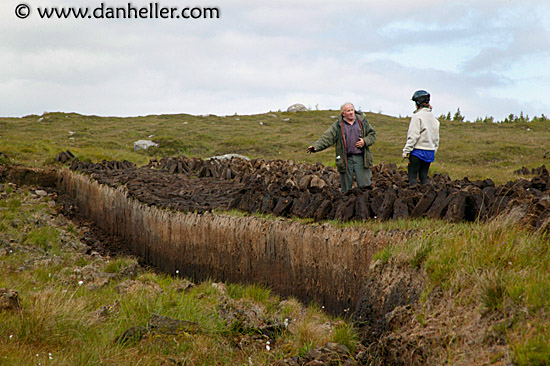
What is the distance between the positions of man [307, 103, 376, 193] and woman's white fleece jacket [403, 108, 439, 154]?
693 millimetres

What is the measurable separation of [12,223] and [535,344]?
1055 centimetres

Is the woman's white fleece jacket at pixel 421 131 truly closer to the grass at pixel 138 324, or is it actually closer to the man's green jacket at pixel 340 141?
the man's green jacket at pixel 340 141

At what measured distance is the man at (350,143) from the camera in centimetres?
871

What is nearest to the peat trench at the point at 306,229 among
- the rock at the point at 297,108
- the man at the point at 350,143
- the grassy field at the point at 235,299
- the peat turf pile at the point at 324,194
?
the peat turf pile at the point at 324,194

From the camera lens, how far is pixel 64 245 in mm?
10078

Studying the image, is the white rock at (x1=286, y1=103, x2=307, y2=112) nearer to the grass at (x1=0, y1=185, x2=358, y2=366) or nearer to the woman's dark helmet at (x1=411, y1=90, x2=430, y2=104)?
the woman's dark helmet at (x1=411, y1=90, x2=430, y2=104)

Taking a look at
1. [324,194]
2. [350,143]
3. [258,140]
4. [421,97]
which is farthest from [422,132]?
[258,140]

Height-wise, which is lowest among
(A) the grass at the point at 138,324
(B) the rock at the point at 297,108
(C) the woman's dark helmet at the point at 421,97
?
(A) the grass at the point at 138,324

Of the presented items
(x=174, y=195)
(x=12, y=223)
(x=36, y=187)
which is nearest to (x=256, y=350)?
(x=174, y=195)

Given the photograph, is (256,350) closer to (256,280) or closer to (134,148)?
(256,280)

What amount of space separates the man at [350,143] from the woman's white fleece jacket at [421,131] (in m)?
0.69

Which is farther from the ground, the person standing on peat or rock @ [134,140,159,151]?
the person standing on peat

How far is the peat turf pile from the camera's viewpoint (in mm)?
6434

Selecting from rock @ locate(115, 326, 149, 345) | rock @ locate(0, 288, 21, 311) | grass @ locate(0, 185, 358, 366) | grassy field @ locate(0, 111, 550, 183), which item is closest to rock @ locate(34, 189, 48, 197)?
grassy field @ locate(0, 111, 550, 183)
